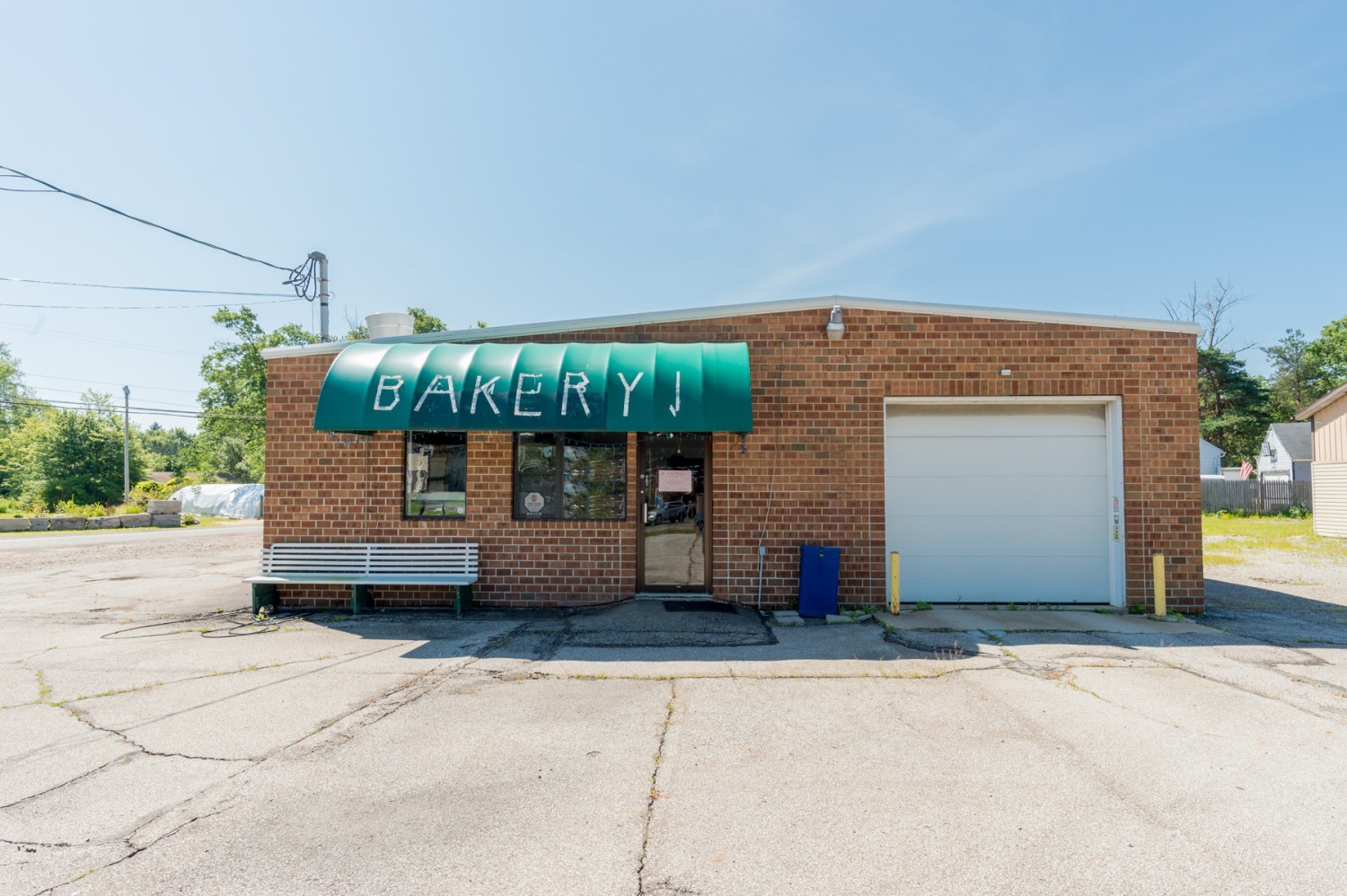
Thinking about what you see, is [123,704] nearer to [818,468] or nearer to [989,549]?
[818,468]

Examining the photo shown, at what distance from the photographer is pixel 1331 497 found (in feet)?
71.8

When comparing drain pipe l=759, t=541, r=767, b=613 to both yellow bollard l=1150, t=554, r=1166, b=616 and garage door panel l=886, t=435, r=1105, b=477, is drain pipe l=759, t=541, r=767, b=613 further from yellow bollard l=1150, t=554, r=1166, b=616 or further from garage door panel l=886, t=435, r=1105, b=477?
yellow bollard l=1150, t=554, r=1166, b=616

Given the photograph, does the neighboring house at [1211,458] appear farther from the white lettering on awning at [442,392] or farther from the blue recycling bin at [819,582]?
the white lettering on awning at [442,392]

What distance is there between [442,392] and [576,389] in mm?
1643

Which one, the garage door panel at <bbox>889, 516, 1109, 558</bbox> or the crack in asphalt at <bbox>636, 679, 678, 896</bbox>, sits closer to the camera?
the crack in asphalt at <bbox>636, 679, 678, 896</bbox>

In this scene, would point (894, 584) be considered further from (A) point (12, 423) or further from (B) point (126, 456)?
(A) point (12, 423)

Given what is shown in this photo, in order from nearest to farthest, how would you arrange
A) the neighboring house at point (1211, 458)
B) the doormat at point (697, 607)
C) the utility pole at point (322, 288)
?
the doormat at point (697, 607), the utility pole at point (322, 288), the neighboring house at point (1211, 458)

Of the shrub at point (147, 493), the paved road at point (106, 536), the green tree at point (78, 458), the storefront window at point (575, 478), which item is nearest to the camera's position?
the storefront window at point (575, 478)

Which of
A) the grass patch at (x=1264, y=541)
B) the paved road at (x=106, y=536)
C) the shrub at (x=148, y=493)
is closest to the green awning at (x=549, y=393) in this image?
the grass patch at (x=1264, y=541)

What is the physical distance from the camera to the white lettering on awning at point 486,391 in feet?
28.1

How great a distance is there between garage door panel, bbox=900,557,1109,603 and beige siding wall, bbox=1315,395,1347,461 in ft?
62.0

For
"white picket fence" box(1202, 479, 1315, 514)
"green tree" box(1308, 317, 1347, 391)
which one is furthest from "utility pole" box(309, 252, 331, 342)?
"green tree" box(1308, 317, 1347, 391)

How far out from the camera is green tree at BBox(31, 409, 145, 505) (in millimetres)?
41750

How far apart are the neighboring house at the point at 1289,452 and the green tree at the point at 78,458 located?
66.7m
